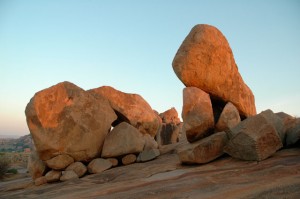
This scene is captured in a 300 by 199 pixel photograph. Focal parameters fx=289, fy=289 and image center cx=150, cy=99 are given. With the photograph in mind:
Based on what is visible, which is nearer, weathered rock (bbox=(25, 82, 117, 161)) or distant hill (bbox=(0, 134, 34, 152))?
weathered rock (bbox=(25, 82, 117, 161))

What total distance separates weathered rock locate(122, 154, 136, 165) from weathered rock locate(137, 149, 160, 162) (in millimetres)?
204

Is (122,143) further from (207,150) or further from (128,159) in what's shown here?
(207,150)

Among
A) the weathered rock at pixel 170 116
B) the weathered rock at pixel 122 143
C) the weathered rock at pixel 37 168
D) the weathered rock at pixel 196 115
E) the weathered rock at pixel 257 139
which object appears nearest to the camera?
the weathered rock at pixel 257 139

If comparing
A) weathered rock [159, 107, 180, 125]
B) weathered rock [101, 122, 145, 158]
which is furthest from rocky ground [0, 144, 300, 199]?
weathered rock [159, 107, 180, 125]

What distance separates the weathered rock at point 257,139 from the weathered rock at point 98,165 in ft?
16.2

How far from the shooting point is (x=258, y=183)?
5023mm

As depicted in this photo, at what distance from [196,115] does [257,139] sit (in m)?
2.32

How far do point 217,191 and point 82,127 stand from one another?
21.8 ft

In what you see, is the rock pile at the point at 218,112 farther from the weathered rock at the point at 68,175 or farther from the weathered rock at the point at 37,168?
the weathered rock at the point at 37,168

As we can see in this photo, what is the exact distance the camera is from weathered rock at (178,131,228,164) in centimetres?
769

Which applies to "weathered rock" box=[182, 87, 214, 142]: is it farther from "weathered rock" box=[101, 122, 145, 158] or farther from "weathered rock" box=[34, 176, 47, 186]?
"weathered rock" box=[34, 176, 47, 186]

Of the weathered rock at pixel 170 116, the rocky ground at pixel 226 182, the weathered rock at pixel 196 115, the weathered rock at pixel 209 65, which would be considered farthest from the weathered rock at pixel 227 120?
the weathered rock at pixel 170 116

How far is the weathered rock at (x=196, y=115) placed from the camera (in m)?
8.52

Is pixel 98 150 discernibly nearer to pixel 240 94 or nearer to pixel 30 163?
pixel 30 163
